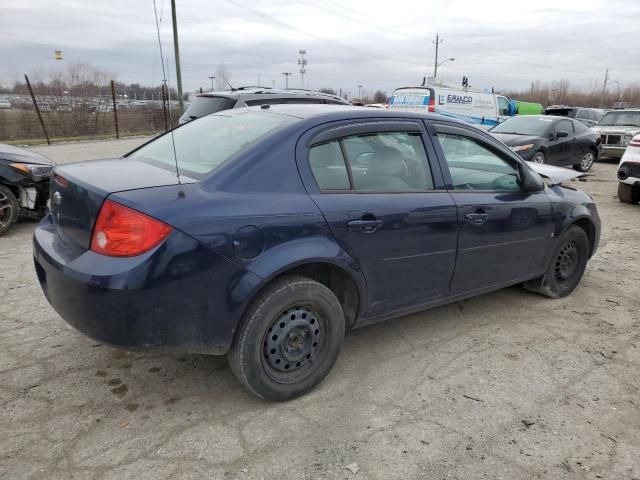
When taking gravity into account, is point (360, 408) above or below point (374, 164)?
below

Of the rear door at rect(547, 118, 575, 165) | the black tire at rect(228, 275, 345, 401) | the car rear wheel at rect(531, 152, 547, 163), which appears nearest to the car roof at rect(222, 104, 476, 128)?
the black tire at rect(228, 275, 345, 401)

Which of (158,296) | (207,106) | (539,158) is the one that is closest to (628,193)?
(539,158)

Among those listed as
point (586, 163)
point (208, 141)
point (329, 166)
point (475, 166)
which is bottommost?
point (586, 163)

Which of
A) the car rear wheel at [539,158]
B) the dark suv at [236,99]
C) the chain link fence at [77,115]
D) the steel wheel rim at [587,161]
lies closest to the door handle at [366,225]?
the dark suv at [236,99]

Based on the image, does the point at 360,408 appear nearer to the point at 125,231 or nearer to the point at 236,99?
the point at 125,231

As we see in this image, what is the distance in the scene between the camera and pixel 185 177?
2.73 meters

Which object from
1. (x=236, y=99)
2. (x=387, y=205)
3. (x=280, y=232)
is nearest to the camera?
(x=280, y=232)

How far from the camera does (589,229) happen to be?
4.68 meters

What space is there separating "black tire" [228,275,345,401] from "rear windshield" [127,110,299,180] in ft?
2.59

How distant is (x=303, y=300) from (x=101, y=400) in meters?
1.27

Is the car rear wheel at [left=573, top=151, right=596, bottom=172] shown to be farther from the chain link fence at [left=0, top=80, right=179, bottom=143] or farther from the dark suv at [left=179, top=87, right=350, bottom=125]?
the chain link fence at [left=0, top=80, right=179, bottom=143]

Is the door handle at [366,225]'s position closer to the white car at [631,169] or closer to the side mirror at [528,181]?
the side mirror at [528,181]

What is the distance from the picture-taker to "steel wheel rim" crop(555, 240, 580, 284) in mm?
4488

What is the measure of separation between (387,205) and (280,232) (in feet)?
2.56
